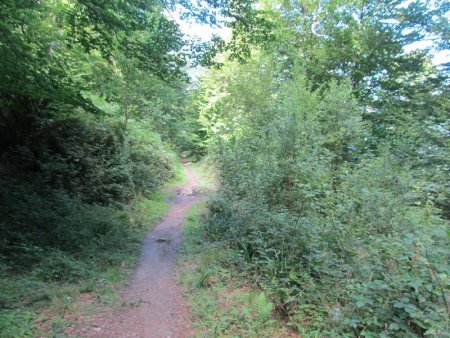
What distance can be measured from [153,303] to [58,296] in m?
1.75

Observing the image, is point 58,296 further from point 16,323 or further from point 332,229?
point 332,229

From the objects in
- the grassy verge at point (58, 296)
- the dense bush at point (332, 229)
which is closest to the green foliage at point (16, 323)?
the grassy verge at point (58, 296)

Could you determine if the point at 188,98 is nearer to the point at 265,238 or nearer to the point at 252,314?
the point at 265,238

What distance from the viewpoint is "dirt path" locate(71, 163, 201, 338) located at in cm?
549

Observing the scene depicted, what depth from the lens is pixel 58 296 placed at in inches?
237

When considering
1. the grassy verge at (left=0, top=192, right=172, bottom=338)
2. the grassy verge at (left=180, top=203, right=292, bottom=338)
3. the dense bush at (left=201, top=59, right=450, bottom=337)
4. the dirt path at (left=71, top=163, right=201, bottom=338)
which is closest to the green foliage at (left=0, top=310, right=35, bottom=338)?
the grassy verge at (left=0, top=192, right=172, bottom=338)

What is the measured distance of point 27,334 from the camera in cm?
474

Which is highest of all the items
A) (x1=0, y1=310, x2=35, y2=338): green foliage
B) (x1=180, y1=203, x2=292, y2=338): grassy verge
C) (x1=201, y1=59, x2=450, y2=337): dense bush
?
(x1=201, y1=59, x2=450, y2=337): dense bush

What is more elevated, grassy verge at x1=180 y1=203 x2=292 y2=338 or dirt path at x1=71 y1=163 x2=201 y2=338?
grassy verge at x1=180 y1=203 x2=292 y2=338

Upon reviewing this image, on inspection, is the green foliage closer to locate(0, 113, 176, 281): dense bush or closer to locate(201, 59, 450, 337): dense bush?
locate(0, 113, 176, 281): dense bush

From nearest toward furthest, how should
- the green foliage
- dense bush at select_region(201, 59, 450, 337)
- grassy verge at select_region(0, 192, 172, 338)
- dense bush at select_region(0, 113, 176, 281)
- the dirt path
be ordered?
dense bush at select_region(201, 59, 450, 337)
the green foliage
grassy verge at select_region(0, 192, 172, 338)
the dirt path
dense bush at select_region(0, 113, 176, 281)

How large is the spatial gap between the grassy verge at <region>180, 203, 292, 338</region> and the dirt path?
0.95ft

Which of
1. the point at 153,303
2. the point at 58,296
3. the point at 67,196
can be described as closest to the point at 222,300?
the point at 153,303

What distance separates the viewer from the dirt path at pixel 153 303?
5492mm
